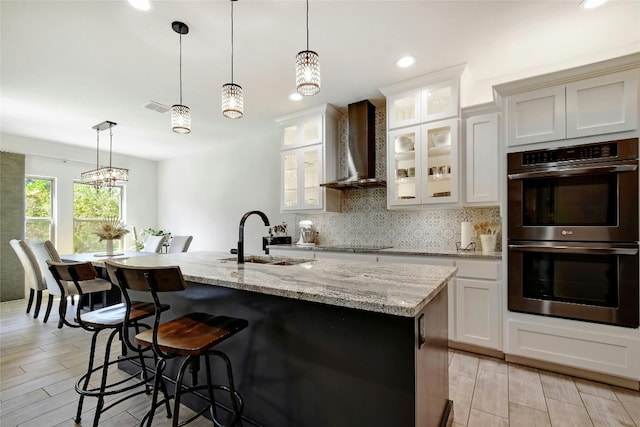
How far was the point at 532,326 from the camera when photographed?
92.8 inches

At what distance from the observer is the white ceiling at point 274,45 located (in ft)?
6.79

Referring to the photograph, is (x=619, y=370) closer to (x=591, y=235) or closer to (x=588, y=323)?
(x=588, y=323)

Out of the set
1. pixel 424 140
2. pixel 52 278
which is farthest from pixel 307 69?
pixel 52 278

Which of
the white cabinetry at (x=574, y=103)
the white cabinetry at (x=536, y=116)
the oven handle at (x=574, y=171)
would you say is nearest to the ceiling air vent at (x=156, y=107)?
the white cabinetry at (x=574, y=103)

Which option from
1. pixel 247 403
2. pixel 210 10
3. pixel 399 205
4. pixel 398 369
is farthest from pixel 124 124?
pixel 398 369

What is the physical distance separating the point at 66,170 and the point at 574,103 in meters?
7.15

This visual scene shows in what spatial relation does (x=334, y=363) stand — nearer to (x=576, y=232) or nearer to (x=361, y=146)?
(x=576, y=232)

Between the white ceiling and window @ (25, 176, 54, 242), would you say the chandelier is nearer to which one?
the white ceiling

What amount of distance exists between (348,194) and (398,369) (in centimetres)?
297

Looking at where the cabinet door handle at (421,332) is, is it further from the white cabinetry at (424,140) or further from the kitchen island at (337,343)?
the white cabinetry at (424,140)

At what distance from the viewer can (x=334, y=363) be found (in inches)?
50.6

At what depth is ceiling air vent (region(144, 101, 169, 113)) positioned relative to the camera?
3.63m

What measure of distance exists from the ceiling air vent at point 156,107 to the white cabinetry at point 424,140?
8.89 ft

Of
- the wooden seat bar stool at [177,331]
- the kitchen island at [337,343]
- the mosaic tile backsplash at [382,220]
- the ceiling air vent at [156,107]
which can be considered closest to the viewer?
the kitchen island at [337,343]
